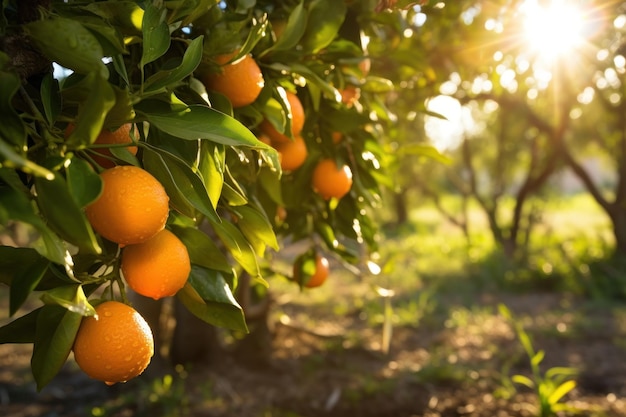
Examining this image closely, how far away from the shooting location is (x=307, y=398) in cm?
300

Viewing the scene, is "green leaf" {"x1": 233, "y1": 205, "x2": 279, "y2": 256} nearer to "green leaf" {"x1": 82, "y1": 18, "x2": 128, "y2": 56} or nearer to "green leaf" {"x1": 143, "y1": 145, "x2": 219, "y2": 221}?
"green leaf" {"x1": 143, "y1": 145, "x2": 219, "y2": 221}

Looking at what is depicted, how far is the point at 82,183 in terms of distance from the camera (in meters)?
0.70

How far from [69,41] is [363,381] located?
269 centimetres

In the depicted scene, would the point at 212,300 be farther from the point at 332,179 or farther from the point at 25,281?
the point at 332,179

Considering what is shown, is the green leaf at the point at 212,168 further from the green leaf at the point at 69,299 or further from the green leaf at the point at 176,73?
the green leaf at the point at 69,299

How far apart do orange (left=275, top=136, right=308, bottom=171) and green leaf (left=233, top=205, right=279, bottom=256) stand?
271mm

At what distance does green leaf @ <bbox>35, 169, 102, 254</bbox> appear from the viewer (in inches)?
26.5

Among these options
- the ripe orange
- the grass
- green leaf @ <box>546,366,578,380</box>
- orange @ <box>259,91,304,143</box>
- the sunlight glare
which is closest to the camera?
orange @ <box>259,91,304,143</box>

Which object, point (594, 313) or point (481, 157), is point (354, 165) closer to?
point (594, 313)

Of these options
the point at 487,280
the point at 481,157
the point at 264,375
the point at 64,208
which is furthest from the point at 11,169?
the point at 481,157

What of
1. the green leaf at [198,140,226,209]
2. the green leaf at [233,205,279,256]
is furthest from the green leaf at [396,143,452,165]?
the green leaf at [198,140,226,209]

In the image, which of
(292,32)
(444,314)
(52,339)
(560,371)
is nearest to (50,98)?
(52,339)

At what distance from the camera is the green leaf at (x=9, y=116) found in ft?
2.20

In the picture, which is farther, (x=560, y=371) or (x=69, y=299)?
(x=560, y=371)
